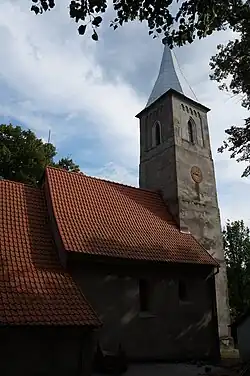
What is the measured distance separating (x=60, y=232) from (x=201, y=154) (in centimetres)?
1122

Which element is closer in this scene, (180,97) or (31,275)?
(31,275)

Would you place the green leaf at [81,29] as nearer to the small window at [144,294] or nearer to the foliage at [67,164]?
the small window at [144,294]

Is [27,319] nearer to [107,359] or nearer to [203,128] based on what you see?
[107,359]

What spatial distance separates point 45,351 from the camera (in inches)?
378

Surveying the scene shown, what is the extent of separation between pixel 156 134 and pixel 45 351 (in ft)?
48.3

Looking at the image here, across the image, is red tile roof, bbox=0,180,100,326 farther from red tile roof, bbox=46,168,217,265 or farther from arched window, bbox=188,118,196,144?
arched window, bbox=188,118,196,144

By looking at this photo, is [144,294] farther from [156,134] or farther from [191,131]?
→ [191,131]

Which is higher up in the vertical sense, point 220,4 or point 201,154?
point 201,154

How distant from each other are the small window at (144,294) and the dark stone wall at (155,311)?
7.4 inches

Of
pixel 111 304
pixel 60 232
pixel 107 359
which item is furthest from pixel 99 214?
pixel 107 359

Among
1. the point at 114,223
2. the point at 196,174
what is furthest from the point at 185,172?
the point at 114,223

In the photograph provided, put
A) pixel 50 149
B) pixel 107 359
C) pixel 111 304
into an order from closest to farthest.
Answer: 1. pixel 107 359
2. pixel 111 304
3. pixel 50 149

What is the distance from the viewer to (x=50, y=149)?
80.0 ft

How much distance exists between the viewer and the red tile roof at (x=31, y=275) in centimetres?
966
